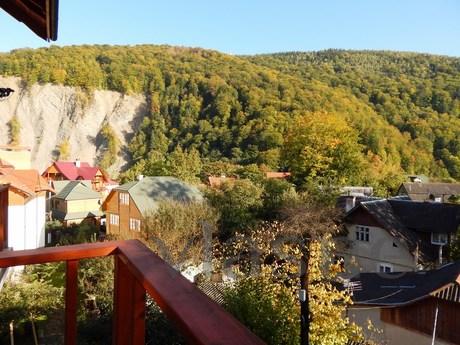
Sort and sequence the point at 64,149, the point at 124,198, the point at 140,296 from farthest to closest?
the point at 64,149, the point at 124,198, the point at 140,296

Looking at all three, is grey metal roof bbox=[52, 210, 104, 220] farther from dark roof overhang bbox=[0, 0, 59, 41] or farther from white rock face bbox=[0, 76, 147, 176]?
white rock face bbox=[0, 76, 147, 176]

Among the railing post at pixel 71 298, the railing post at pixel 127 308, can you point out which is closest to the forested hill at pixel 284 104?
the railing post at pixel 71 298

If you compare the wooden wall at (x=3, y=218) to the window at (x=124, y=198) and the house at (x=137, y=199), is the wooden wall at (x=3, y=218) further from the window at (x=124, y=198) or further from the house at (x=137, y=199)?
the window at (x=124, y=198)

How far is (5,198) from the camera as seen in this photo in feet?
11.1

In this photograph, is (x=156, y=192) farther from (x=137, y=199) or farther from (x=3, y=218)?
(x=3, y=218)

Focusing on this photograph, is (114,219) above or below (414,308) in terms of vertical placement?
above

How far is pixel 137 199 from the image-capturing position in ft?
Result: 67.1

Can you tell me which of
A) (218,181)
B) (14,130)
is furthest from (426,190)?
(14,130)

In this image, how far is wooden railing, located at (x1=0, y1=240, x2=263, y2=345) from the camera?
0.73m

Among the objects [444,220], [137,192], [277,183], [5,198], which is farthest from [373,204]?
[5,198]

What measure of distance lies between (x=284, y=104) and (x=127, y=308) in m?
52.3

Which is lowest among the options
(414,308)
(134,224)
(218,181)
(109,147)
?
(414,308)

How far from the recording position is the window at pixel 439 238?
17155 millimetres

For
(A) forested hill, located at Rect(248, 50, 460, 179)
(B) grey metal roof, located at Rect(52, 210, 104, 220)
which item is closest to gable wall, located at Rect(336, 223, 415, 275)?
(B) grey metal roof, located at Rect(52, 210, 104, 220)
